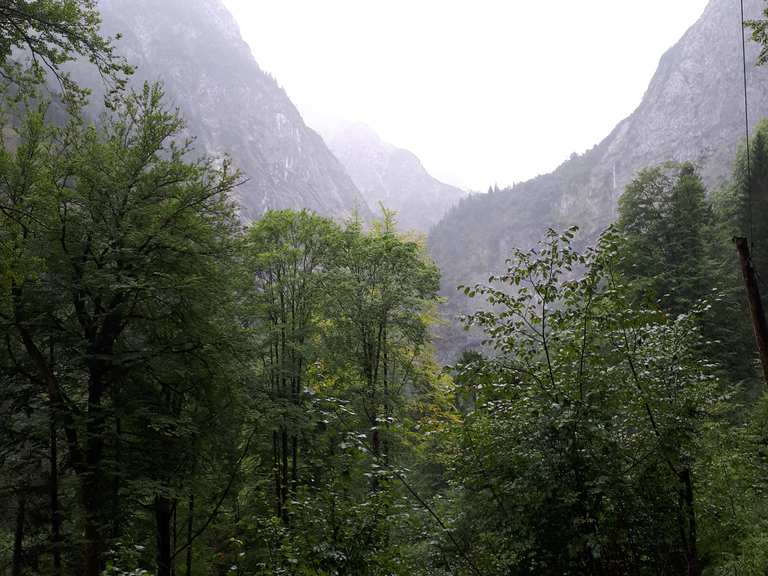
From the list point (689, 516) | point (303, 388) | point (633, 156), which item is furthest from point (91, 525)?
point (633, 156)

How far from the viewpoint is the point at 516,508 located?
456cm

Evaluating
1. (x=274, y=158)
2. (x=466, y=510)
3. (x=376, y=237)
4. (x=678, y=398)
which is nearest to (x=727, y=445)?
(x=678, y=398)

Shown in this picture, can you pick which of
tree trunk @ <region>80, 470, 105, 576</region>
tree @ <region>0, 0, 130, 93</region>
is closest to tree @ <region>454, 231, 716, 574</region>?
tree @ <region>0, 0, 130, 93</region>

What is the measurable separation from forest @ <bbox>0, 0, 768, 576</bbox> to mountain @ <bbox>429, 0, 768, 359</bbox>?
→ 78.1 m

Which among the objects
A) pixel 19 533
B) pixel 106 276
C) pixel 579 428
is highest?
pixel 106 276

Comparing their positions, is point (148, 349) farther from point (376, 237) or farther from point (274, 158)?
point (274, 158)

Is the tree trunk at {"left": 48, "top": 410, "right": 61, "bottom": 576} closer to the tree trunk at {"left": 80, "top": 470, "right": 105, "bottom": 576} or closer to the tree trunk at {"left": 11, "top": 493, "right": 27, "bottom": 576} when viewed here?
the tree trunk at {"left": 80, "top": 470, "right": 105, "bottom": 576}

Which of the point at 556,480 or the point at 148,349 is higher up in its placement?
the point at 148,349

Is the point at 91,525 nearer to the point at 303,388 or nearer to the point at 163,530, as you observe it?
the point at 163,530

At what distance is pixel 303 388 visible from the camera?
292 inches

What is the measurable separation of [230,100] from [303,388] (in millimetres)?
143947

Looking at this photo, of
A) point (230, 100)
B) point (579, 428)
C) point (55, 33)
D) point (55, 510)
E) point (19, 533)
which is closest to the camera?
point (579, 428)

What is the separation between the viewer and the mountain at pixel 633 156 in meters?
100.0

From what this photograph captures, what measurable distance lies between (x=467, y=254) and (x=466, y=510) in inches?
4852
